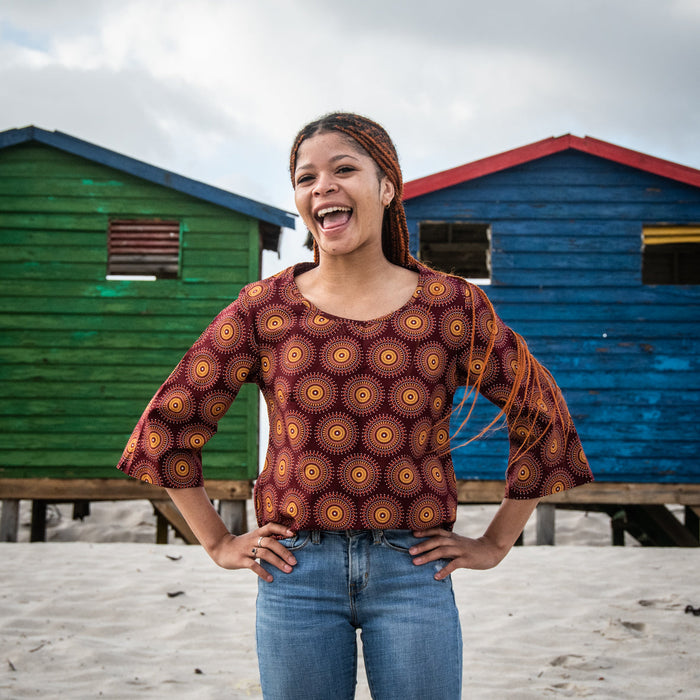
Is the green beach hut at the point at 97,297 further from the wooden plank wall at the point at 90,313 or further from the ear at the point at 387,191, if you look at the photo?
the ear at the point at 387,191

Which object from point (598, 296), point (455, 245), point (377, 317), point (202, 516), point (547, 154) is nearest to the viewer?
point (377, 317)

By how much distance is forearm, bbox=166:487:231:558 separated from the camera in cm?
171

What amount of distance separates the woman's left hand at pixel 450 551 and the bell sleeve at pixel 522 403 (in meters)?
0.16

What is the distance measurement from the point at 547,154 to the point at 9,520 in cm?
798

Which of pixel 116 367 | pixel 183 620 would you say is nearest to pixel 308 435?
pixel 183 620

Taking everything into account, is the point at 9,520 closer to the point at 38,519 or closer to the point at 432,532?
the point at 38,519

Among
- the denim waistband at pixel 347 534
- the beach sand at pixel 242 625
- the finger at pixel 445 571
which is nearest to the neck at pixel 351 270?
the denim waistband at pixel 347 534

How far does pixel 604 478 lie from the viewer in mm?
8383

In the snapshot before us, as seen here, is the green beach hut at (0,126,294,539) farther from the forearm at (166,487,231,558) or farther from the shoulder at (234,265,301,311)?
the shoulder at (234,265,301,311)

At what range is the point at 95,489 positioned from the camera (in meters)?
8.35

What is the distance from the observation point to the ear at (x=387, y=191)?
69.0 inches

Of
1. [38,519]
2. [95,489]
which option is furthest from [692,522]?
[38,519]

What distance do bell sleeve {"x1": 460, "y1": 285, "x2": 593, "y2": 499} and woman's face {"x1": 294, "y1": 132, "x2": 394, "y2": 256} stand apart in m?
0.31

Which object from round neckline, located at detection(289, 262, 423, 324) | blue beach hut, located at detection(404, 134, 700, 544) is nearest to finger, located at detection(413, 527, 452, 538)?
round neckline, located at detection(289, 262, 423, 324)
